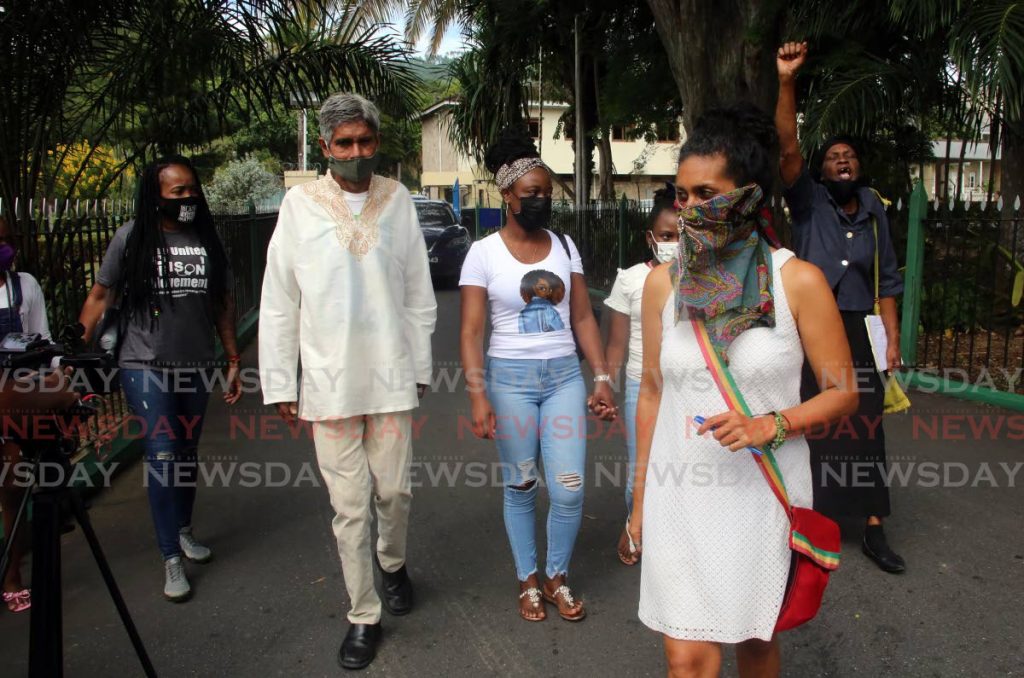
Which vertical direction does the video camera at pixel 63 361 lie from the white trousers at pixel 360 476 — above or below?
above

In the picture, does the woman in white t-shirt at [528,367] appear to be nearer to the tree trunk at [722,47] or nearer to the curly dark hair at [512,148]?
the curly dark hair at [512,148]

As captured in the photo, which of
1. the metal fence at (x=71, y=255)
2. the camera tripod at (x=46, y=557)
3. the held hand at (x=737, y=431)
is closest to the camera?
the held hand at (x=737, y=431)

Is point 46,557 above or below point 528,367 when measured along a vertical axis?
below

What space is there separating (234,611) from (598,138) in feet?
46.8

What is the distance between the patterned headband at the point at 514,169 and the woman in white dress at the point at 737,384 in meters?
1.37

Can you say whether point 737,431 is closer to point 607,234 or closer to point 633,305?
point 633,305

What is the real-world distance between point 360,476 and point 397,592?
25.4 inches

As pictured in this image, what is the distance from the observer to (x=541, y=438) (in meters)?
3.61

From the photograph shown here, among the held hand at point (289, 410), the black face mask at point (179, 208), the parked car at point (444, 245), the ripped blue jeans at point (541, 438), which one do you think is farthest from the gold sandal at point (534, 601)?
the parked car at point (444, 245)

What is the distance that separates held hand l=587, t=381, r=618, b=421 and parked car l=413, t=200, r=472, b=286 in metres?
13.2

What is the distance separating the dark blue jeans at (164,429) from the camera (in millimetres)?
3918

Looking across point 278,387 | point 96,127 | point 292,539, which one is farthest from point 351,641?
point 96,127

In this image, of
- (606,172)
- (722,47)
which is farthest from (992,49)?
(606,172)

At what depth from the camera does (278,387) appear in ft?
11.1
